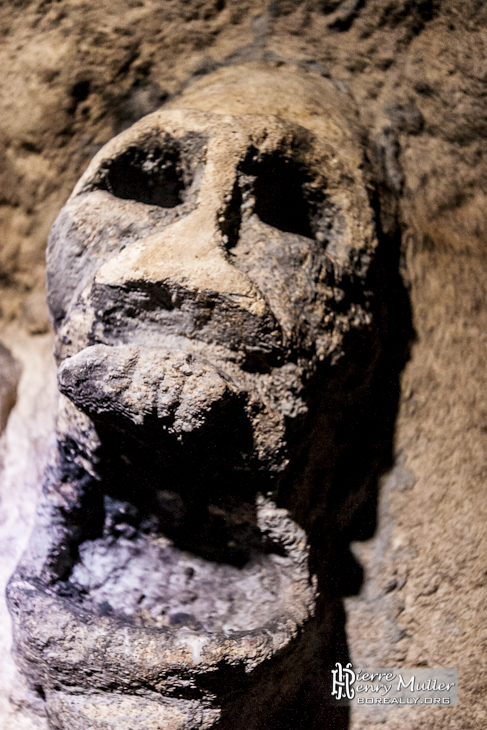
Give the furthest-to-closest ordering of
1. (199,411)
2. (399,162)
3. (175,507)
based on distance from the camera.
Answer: (399,162) < (175,507) < (199,411)

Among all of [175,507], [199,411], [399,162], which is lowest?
[175,507]

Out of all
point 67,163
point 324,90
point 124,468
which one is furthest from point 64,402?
point 324,90

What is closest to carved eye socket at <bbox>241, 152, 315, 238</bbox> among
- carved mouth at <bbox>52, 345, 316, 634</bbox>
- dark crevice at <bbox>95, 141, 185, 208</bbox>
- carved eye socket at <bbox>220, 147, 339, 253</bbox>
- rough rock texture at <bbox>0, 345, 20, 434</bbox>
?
carved eye socket at <bbox>220, 147, 339, 253</bbox>

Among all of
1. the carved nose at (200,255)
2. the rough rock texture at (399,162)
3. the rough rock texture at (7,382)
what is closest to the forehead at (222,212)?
the carved nose at (200,255)

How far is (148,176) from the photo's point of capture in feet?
2.64

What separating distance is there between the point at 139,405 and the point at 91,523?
28 cm

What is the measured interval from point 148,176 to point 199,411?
384mm

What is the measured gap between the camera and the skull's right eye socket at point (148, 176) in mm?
777

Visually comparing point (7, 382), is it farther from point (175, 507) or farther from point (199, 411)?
point (199, 411)

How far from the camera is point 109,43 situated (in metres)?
0.97

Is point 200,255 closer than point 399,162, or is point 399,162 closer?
point 200,255

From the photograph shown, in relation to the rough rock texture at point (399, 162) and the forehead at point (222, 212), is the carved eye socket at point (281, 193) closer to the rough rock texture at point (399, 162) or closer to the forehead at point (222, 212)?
the forehead at point (222, 212)

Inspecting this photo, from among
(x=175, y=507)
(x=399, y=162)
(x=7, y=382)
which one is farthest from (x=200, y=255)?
(x=7, y=382)

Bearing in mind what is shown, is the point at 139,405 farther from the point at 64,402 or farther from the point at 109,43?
the point at 109,43
